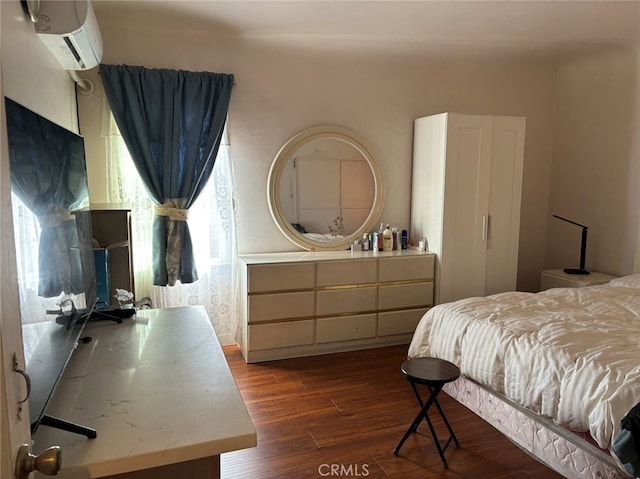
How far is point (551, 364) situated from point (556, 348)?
87 mm

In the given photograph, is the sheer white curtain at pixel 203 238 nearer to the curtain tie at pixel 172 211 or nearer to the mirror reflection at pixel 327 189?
the curtain tie at pixel 172 211

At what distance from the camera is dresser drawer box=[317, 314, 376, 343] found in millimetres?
3629

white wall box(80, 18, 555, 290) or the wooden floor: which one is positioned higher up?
white wall box(80, 18, 555, 290)

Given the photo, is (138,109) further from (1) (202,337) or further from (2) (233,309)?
(1) (202,337)

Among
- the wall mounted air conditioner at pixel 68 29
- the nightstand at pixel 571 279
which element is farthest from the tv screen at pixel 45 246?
the nightstand at pixel 571 279

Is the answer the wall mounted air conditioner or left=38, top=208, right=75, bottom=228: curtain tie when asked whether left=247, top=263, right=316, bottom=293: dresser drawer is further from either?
left=38, top=208, right=75, bottom=228: curtain tie

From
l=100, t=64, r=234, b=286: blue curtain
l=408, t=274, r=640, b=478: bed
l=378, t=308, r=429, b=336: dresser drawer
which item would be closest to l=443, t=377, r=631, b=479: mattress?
l=408, t=274, r=640, b=478: bed

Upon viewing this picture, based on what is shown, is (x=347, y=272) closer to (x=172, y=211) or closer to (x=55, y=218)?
(x=172, y=211)

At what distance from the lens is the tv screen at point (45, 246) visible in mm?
968

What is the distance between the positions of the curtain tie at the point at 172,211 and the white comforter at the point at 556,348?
1.88 m

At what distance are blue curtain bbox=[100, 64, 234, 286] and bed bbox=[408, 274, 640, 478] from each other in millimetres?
1874

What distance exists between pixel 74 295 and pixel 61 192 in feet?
1.05

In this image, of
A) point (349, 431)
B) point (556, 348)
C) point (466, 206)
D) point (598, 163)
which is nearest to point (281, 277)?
point (349, 431)

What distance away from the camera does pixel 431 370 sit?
2.28 meters
